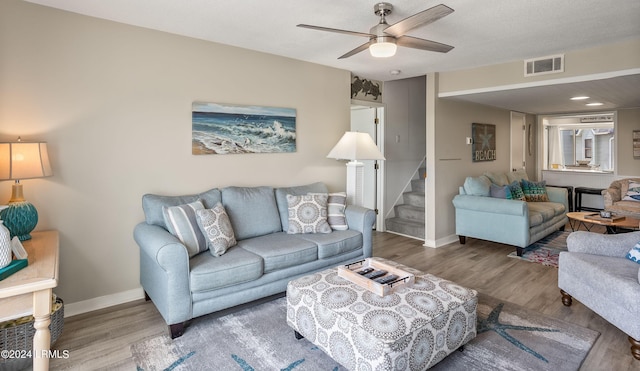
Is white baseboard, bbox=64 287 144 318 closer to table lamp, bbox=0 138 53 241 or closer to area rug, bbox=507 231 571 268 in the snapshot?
table lamp, bbox=0 138 53 241

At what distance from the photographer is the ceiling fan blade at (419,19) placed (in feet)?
6.56

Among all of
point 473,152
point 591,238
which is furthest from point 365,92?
point 591,238

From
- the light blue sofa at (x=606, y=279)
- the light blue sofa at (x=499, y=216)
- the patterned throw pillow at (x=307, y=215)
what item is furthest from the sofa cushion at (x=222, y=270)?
the light blue sofa at (x=499, y=216)

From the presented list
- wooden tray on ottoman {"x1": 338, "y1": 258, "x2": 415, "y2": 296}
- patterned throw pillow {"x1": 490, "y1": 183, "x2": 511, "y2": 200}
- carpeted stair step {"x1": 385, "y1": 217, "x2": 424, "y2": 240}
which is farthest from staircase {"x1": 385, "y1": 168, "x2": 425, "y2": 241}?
wooden tray on ottoman {"x1": 338, "y1": 258, "x2": 415, "y2": 296}

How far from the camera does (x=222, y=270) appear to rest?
2.58 metres

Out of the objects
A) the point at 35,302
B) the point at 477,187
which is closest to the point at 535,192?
the point at 477,187

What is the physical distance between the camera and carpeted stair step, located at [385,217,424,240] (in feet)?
17.1

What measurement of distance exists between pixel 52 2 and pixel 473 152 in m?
5.38

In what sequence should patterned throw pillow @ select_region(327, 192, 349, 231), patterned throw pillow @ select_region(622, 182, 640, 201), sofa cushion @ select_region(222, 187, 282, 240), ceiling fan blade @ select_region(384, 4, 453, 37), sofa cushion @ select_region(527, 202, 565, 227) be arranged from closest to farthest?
1. ceiling fan blade @ select_region(384, 4, 453, 37)
2. sofa cushion @ select_region(222, 187, 282, 240)
3. patterned throw pillow @ select_region(327, 192, 349, 231)
4. sofa cushion @ select_region(527, 202, 565, 227)
5. patterned throw pillow @ select_region(622, 182, 640, 201)

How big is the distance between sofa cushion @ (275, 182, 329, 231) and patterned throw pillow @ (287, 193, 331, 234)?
86 mm

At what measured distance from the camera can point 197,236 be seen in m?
2.79

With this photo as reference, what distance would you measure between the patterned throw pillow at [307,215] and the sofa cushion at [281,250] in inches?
7.4

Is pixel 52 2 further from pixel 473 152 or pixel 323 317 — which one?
pixel 473 152

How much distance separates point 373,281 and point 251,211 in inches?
62.8
